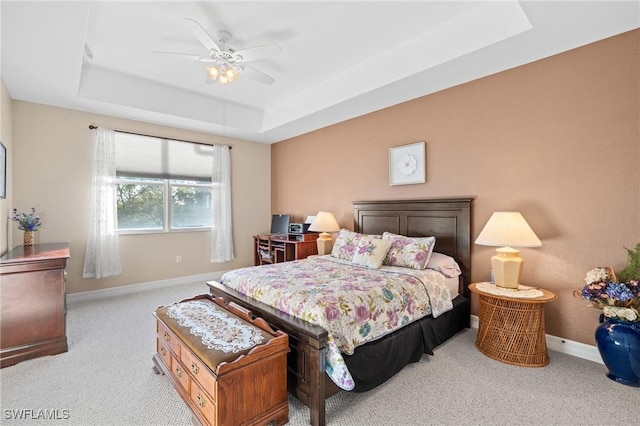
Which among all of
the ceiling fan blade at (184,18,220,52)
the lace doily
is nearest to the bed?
the lace doily

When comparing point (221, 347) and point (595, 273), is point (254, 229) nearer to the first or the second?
point (221, 347)

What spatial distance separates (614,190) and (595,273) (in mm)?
714

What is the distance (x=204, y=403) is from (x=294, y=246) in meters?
3.18

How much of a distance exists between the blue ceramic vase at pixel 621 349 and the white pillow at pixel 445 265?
115cm

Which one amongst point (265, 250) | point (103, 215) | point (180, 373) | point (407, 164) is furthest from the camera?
point (265, 250)

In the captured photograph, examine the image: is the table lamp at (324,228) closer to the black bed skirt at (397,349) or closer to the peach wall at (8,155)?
the black bed skirt at (397,349)

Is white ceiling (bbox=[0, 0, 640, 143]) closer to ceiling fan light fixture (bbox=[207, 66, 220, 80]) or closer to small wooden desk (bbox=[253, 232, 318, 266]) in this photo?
ceiling fan light fixture (bbox=[207, 66, 220, 80])

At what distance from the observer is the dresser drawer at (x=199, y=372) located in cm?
154

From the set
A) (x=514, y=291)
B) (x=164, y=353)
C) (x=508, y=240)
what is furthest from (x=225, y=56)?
(x=514, y=291)

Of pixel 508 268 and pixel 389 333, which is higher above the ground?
pixel 508 268

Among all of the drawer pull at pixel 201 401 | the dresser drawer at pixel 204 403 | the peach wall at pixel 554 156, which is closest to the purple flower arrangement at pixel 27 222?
the dresser drawer at pixel 204 403

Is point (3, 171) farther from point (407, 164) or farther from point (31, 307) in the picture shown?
point (407, 164)

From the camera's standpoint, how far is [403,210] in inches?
148

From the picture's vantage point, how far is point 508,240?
8.22ft
